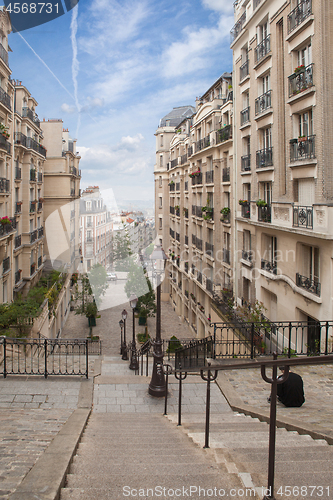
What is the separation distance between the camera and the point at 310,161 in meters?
11.9

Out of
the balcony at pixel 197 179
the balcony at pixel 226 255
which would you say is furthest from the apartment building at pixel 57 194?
the balcony at pixel 226 255

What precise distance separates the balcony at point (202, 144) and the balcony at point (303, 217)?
12.4m

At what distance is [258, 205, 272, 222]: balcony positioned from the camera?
15.3 metres

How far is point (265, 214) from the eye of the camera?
1552cm

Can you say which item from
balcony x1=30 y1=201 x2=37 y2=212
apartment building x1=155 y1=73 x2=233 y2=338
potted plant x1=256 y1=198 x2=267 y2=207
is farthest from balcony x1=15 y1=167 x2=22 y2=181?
potted plant x1=256 y1=198 x2=267 y2=207

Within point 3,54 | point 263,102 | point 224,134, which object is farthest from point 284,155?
point 3,54

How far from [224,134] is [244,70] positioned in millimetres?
3871

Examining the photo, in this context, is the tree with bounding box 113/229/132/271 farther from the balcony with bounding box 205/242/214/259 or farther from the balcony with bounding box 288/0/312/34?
the balcony with bounding box 288/0/312/34

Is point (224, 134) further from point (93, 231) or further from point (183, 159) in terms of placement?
point (93, 231)

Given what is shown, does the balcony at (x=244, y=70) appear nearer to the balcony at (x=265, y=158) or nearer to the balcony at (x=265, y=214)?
the balcony at (x=265, y=158)

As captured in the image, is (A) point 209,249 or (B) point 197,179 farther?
(B) point 197,179

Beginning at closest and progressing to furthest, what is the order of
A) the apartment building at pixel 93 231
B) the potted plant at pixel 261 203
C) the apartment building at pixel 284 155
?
the apartment building at pixel 284 155 → the potted plant at pixel 261 203 → the apartment building at pixel 93 231

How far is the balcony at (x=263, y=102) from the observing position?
49.3 ft

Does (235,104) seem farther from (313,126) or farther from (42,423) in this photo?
(42,423)
